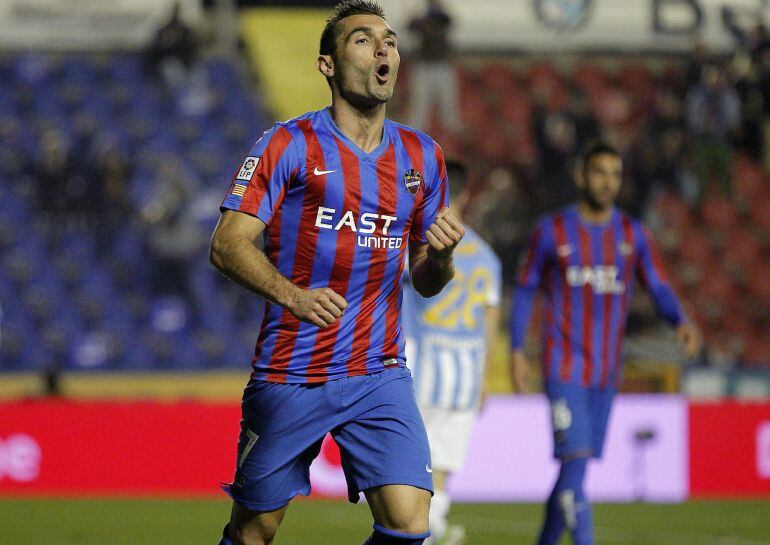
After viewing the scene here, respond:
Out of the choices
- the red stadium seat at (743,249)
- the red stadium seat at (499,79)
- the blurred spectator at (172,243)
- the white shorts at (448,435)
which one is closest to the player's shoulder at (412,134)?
the white shorts at (448,435)

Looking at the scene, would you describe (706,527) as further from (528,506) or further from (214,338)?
(214,338)

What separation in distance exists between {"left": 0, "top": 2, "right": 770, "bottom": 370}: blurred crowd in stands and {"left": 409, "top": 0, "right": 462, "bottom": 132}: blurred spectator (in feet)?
0.08

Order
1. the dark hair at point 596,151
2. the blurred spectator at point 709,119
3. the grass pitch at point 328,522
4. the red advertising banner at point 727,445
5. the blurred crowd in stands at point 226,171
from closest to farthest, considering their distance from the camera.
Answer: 1. the dark hair at point 596,151
2. the grass pitch at point 328,522
3. the red advertising banner at point 727,445
4. the blurred crowd in stands at point 226,171
5. the blurred spectator at point 709,119

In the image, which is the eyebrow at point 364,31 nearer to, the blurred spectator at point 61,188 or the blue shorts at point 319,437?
the blue shorts at point 319,437

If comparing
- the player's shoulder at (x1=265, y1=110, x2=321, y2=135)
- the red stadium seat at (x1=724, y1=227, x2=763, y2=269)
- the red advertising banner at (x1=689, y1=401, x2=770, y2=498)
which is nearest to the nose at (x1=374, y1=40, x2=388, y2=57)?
the player's shoulder at (x1=265, y1=110, x2=321, y2=135)

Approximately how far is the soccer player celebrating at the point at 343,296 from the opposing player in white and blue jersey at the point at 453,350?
8.27 ft

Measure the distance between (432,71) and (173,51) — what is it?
121 inches

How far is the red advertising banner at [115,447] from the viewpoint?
10.8 metres

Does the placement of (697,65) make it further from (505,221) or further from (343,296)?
(343,296)

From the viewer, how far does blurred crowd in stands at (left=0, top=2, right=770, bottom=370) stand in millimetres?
13836

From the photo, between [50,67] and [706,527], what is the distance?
34.0 feet

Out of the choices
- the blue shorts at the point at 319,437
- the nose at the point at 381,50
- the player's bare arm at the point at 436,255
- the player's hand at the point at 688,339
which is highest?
the nose at the point at 381,50

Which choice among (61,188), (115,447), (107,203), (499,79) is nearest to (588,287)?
(115,447)

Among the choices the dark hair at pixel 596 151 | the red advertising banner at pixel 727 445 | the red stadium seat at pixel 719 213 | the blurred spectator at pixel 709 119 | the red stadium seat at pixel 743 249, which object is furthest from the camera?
the red stadium seat at pixel 719 213
